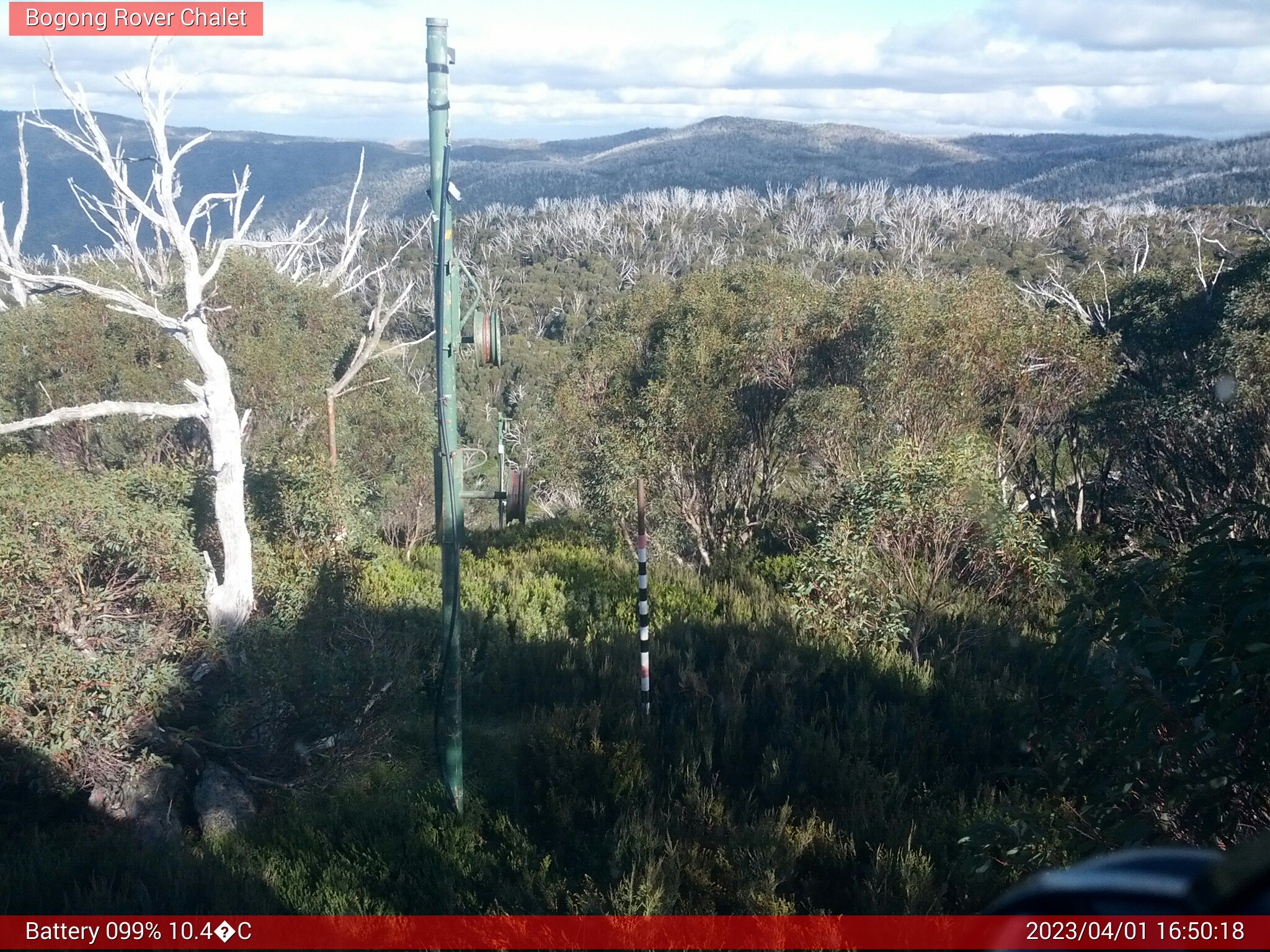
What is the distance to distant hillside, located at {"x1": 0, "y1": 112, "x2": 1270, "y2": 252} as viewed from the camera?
259 feet

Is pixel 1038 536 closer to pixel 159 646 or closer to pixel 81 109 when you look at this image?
pixel 159 646

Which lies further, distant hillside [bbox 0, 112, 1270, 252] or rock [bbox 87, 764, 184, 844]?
distant hillside [bbox 0, 112, 1270, 252]

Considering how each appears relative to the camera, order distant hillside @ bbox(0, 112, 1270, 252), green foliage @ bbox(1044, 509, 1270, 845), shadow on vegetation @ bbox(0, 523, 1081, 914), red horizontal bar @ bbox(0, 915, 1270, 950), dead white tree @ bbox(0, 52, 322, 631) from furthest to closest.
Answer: distant hillside @ bbox(0, 112, 1270, 252) < dead white tree @ bbox(0, 52, 322, 631) < shadow on vegetation @ bbox(0, 523, 1081, 914) < red horizontal bar @ bbox(0, 915, 1270, 950) < green foliage @ bbox(1044, 509, 1270, 845)

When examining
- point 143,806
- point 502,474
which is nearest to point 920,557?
point 502,474

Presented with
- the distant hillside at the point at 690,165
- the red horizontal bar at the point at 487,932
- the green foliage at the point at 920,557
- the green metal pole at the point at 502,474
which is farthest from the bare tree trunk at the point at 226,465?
the distant hillside at the point at 690,165

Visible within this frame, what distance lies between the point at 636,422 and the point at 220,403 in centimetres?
613

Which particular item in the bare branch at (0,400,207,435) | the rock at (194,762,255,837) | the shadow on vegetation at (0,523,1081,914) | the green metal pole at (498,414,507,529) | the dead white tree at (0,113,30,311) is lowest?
the rock at (194,762,255,837)

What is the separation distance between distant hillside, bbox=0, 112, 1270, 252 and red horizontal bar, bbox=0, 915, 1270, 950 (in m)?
62.4

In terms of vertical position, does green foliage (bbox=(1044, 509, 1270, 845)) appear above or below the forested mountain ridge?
above

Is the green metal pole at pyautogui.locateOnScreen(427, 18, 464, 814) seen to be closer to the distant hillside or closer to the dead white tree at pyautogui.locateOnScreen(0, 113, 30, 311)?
the dead white tree at pyautogui.locateOnScreen(0, 113, 30, 311)


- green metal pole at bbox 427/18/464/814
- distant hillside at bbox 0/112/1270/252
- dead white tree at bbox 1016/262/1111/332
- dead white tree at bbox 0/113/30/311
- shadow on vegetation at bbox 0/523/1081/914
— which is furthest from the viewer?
distant hillside at bbox 0/112/1270/252

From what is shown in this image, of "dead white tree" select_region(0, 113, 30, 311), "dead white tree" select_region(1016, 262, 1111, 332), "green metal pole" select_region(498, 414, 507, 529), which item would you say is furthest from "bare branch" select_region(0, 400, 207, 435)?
"dead white tree" select_region(1016, 262, 1111, 332)

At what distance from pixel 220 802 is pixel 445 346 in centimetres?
380

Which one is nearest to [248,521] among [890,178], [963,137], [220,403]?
[220,403]
